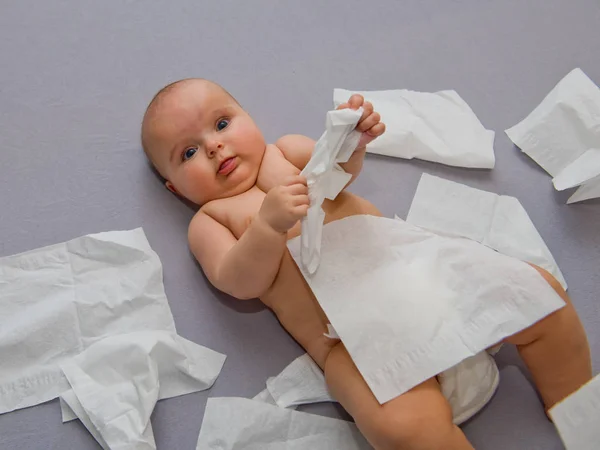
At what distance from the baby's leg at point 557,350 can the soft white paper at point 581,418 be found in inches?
4.0

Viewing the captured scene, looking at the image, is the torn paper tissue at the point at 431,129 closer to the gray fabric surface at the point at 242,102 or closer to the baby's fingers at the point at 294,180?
the gray fabric surface at the point at 242,102

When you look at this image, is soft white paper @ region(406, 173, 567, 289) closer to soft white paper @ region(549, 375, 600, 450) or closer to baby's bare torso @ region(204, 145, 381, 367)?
baby's bare torso @ region(204, 145, 381, 367)

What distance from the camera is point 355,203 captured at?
2.85ft

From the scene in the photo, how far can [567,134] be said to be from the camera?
101 cm

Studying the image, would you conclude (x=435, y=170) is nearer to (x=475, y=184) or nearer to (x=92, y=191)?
(x=475, y=184)

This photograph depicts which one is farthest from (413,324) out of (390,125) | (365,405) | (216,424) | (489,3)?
(489,3)

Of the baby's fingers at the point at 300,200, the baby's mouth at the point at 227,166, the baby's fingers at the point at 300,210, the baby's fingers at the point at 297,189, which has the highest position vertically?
the baby's fingers at the point at 297,189

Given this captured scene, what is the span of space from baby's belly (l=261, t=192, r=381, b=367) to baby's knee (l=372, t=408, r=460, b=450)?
0.14 metres

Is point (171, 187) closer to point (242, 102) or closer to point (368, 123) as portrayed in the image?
point (242, 102)

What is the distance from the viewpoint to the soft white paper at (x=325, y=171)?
29.4 inches

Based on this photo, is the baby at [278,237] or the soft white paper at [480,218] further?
the soft white paper at [480,218]

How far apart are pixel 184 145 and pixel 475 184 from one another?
464 mm

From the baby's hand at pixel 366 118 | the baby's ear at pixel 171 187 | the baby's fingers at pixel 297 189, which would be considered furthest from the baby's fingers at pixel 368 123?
the baby's ear at pixel 171 187

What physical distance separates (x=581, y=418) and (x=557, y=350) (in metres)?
0.12
